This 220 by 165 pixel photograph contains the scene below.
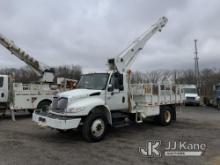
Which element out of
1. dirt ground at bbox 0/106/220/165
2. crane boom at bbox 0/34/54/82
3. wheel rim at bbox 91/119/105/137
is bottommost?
dirt ground at bbox 0/106/220/165

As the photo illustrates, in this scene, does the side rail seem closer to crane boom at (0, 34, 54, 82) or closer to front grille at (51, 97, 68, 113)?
front grille at (51, 97, 68, 113)

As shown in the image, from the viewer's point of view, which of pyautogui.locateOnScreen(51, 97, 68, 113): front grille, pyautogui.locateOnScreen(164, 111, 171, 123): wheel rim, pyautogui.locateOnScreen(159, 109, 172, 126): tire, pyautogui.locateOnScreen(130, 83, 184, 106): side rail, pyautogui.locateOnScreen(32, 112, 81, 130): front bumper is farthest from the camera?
pyautogui.locateOnScreen(164, 111, 171, 123): wheel rim

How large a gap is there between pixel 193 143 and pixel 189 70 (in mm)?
38285

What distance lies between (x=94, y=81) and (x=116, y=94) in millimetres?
924

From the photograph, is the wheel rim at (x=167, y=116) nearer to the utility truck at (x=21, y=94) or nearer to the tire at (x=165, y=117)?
the tire at (x=165, y=117)

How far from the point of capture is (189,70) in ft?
145

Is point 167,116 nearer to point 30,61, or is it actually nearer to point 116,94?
point 116,94

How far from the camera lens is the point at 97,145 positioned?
7.61 metres

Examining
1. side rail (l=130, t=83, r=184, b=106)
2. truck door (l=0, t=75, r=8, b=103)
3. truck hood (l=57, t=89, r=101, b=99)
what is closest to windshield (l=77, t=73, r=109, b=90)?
truck hood (l=57, t=89, r=101, b=99)

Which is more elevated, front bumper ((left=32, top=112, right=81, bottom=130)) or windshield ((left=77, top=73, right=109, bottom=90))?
windshield ((left=77, top=73, right=109, bottom=90))

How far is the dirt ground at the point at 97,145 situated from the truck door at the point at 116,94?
1.07 metres

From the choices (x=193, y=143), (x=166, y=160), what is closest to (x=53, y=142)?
(x=166, y=160)

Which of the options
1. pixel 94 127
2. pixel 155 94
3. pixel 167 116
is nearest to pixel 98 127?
pixel 94 127

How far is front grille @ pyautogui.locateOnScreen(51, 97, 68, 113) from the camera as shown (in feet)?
25.9
